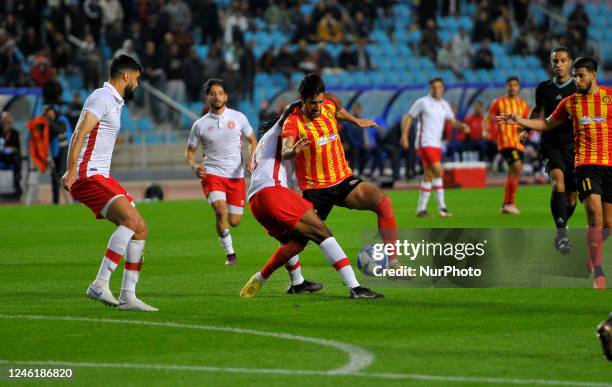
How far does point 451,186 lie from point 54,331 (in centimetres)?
2275

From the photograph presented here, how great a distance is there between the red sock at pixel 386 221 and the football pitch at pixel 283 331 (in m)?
0.70

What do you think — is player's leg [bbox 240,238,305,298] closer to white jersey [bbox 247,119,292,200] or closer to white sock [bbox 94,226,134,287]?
white jersey [bbox 247,119,292,200]

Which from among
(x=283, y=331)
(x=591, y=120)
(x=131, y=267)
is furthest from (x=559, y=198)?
(x=283, y=331)

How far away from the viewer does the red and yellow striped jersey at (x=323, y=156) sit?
12.9 meters

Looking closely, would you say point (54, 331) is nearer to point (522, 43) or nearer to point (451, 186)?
point (451, 186)

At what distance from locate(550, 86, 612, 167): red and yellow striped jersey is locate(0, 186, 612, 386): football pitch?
129 centimetres

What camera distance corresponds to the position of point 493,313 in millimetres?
10766

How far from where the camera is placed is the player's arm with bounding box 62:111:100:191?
10906 millimetres

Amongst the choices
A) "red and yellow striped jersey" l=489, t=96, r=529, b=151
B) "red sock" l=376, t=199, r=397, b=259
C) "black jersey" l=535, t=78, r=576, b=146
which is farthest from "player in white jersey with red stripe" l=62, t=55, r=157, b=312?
"red and yellow striped jersey" l=489, t=96, r=529, b=151

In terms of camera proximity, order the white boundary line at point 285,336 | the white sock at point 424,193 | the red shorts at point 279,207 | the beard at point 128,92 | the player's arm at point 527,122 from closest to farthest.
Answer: the white boundary line at point 285,336
the beard at point 128,92
the red shorts at point 279,207
the player's arm at point 527,122
the white sock at point 424,193

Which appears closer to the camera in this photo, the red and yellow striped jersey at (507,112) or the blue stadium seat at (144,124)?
the red and yellow striped jersey at (507,112)

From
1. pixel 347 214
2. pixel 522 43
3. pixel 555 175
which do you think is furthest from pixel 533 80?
pixel 555 175

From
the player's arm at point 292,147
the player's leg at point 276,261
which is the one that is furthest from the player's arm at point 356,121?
the player's leg at point 276,261

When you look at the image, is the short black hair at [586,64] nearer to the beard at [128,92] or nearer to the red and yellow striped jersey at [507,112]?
the beard at [128,92]
